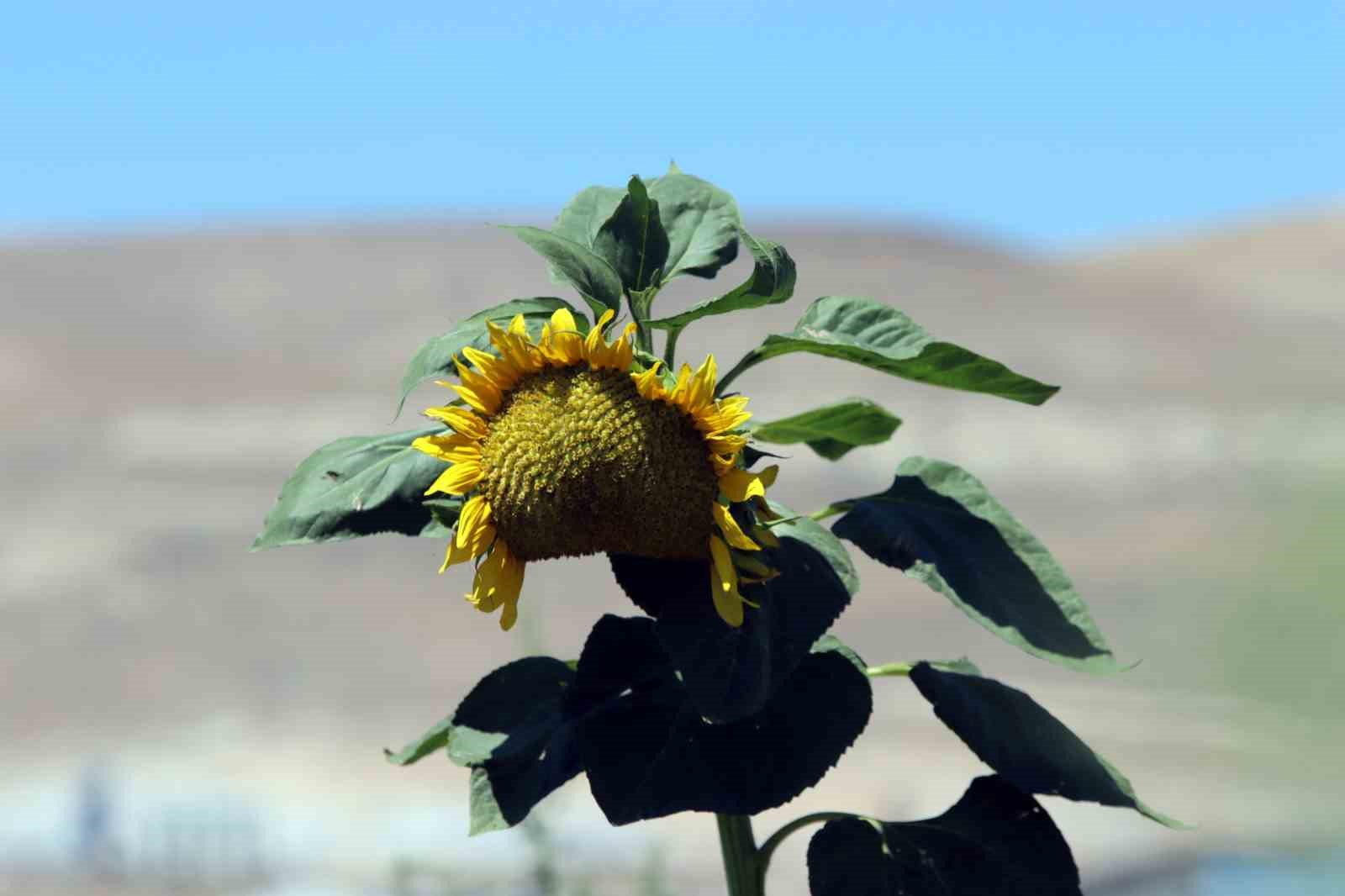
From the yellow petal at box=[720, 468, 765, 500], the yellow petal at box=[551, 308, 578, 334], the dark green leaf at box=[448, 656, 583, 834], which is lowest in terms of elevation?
the dark green leaf at box=[448, 656, 583, 834]

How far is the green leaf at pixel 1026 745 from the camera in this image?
1.27 m

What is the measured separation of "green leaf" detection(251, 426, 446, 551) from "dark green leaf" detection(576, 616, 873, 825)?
203 mm

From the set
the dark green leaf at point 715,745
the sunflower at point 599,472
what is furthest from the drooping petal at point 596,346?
the dark green leaf at point 715,745

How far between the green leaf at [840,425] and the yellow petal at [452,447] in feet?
0.87

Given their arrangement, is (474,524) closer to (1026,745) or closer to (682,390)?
(682,390)

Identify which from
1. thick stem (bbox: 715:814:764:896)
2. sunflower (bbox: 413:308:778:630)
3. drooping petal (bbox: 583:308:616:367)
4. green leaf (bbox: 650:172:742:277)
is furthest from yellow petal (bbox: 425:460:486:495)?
thick stem (bbox: 715:814:764:896)

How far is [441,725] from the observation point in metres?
1.47

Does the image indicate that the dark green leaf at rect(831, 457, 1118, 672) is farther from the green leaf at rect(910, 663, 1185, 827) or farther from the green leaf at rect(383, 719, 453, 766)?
the green leaf at rect(383, 719, 453, 766)

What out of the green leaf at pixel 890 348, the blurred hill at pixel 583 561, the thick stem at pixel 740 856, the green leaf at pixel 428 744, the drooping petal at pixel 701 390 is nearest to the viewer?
the drooping petal at pixel 701 390

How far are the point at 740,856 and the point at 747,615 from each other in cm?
26

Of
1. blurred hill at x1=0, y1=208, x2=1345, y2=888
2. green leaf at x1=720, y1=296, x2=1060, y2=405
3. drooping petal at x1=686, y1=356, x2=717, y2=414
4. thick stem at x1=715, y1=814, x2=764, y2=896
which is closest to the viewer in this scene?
drooping petal at x1=686, y1=356, x2=717, y2=414

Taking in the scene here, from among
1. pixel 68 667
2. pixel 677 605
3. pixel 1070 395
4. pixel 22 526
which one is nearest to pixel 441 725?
pixel 677 605

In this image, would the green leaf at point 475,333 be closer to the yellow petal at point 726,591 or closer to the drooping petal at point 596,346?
the drooping petal at point 596,346

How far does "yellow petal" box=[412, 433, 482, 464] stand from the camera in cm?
119
